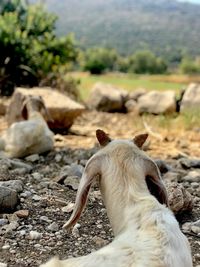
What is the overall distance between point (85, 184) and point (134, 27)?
360ft

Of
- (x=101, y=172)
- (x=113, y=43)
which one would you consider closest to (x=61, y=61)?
(x=101, y=172)

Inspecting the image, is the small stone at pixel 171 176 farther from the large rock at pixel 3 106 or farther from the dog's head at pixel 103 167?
the large rock at pixel 3 106

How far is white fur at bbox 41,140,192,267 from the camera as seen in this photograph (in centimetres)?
283

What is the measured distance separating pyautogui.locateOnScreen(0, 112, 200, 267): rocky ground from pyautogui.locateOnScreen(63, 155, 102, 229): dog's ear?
2.80 feet

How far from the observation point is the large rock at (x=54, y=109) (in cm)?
906

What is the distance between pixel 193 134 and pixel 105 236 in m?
5.48

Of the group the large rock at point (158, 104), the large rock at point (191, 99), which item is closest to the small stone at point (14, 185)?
the large rock at point (191, 99)

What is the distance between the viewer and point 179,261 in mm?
2934

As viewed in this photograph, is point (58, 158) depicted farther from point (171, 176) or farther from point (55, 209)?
point (55, 209)

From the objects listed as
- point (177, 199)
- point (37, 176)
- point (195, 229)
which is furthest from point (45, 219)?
point (37, 176)

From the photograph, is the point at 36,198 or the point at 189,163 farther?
the point at 189,163

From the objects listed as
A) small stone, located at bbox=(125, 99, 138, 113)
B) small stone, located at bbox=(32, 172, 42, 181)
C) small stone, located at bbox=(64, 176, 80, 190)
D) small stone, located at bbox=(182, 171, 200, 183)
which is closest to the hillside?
small stone, located at bbox=(125, 99, 138, 113)

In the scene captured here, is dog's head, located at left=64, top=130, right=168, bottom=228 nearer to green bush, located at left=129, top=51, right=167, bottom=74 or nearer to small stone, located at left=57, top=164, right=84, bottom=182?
small stone, located at left=57, top=164, right=84, bottom=182

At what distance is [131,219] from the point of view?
10.3 feet
